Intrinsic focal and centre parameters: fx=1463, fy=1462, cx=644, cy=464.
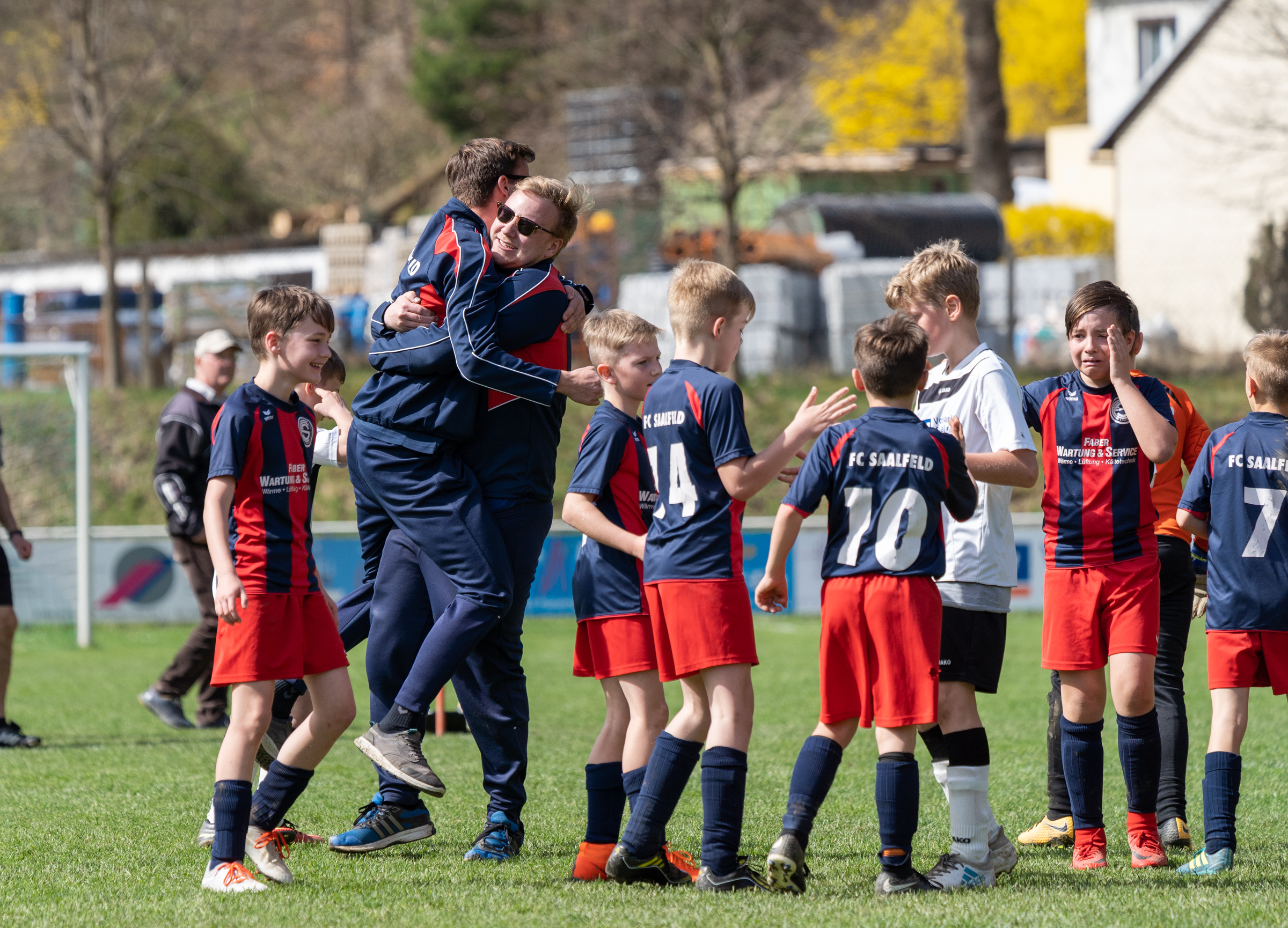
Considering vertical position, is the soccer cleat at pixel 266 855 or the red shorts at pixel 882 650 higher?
the red shorts at pixel 882 650

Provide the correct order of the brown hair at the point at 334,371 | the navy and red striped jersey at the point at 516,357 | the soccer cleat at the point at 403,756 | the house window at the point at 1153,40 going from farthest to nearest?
the house window at the point at 1153,40
the brown hair at the point at 334,371
the navy and red striped jersey at the point at 516,357
the soccer cleat at the point at 403,756

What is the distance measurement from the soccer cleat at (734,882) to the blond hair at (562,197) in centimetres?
210

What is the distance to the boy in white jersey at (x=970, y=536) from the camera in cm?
442

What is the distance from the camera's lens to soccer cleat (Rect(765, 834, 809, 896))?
164 inches

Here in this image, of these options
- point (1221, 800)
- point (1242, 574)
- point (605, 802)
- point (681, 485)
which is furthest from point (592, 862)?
point (1242, 574)

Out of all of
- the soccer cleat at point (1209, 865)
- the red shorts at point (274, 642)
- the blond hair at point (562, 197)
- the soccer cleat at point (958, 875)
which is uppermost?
the blond hair at point (562, 197)

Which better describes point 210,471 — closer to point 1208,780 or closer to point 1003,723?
point 1208,780

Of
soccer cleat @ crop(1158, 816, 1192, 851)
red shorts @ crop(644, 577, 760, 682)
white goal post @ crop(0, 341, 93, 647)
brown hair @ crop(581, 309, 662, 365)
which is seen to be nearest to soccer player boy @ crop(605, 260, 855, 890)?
red shorts @ crop(644, 577, 760, 682)

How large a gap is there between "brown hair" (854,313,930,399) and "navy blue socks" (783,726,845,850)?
104 centimetres

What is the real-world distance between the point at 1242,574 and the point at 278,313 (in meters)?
3.21

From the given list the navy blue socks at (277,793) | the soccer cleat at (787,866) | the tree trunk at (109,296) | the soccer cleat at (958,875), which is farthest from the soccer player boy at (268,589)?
the tree trunk at (109,296)

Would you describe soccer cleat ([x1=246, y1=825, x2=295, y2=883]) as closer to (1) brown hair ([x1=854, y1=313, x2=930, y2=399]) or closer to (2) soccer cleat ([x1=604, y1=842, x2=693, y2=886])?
(2) soccer cleat ([x1=604, y1=842, x2=693, y2=886])

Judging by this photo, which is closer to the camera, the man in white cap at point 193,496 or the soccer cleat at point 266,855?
the soccer cleat at point 266,855

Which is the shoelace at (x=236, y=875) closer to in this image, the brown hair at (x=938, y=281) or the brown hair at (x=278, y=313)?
the brown hair at (x=278, y=313)
